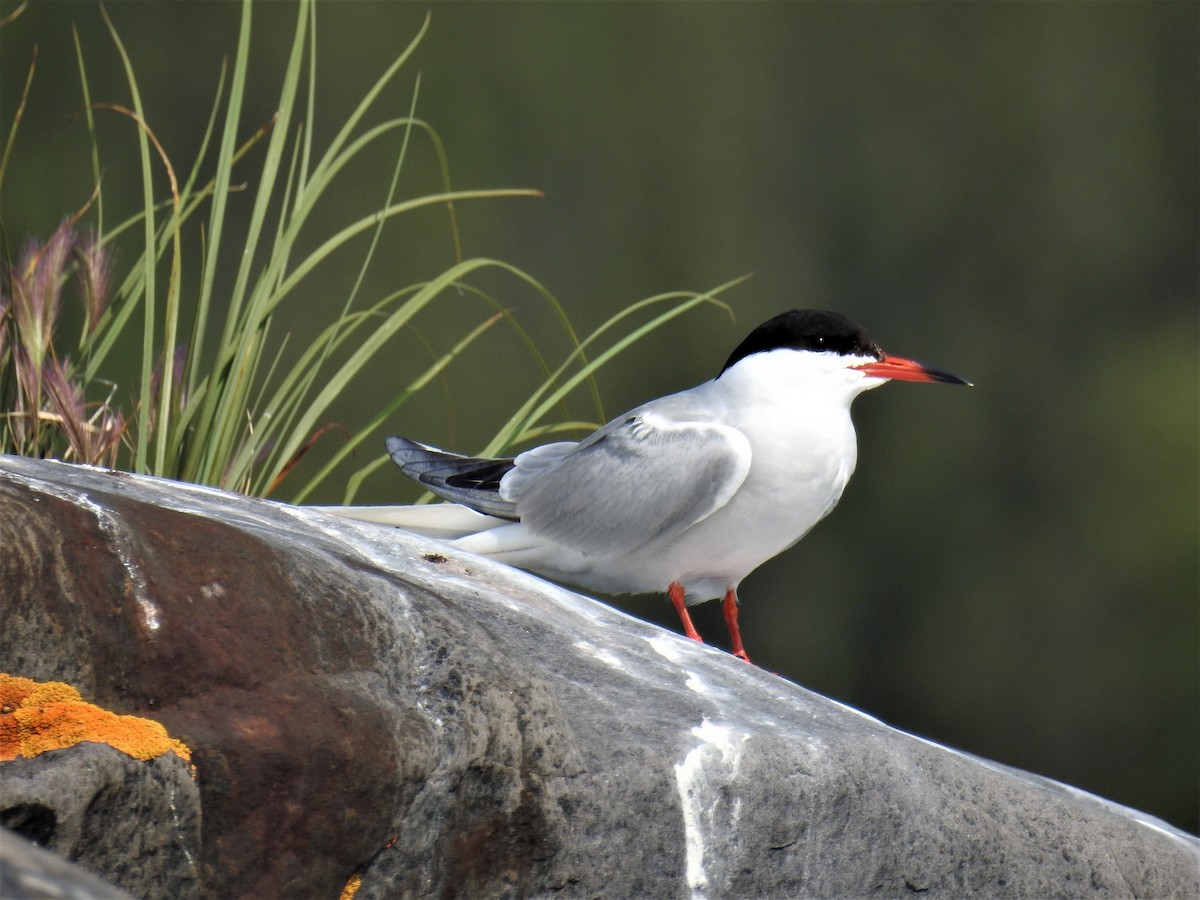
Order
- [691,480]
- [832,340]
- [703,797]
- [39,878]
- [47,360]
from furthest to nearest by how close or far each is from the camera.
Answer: [832,340], [691,480], [47,360], [703,797], [39,878]

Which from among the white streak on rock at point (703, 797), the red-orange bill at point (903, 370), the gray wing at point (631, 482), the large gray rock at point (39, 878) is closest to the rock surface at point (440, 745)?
the white streak on rock at point (703, 797)

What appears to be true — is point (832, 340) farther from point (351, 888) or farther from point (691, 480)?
point (351, 888)

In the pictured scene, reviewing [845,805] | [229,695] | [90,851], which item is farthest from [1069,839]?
[90,851]

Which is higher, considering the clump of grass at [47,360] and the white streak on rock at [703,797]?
the clump of grass at [47,360]

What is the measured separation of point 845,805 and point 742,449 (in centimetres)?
86

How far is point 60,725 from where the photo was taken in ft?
4.28

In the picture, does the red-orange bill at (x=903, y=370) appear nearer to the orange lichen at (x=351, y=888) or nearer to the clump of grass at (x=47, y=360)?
the clump of grass at (x=47, y=360)

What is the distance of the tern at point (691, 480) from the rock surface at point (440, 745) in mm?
578

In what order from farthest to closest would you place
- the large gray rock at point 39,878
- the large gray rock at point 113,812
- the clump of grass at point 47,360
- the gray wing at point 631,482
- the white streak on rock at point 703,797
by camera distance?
the gray wing at point 631,482 → the clump of grass at point 47,360 → the white streak on rock at point 703,797 → the large gray rock at point 113,812 → the large gray rock at point 39,878

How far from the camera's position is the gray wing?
2484 mm

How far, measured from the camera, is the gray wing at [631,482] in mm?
2484

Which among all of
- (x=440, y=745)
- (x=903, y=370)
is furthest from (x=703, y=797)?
(x=903, y=370)

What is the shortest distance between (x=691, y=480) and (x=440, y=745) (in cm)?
111

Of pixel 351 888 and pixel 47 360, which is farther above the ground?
pixel 47 360
